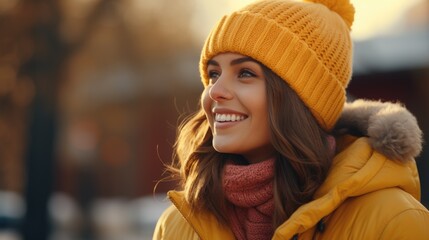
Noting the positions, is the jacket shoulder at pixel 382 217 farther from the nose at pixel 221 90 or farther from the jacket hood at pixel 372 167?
the nose at pixel 221 90

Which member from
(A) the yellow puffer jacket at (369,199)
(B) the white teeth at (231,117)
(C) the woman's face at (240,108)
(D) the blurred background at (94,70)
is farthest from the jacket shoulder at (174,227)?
(D) the blurred background at (94,70)

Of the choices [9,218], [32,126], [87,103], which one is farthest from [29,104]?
[87,103]

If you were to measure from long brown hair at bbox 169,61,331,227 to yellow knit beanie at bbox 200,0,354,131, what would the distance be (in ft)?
0.18

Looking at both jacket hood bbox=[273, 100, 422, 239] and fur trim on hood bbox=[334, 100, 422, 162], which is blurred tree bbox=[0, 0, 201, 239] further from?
jacket hood bbox=[273, 100, 422, 239]

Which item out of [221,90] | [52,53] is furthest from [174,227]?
[52,53]

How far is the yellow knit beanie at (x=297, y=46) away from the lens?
3.91 metres

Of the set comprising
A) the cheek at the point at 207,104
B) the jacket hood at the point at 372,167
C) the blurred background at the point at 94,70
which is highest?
the cheek at the point at 207,104

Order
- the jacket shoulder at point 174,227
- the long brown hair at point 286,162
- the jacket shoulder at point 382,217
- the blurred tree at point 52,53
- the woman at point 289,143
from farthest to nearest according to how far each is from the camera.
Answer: the blurred tree at point 52,53 < the jacket shoulder at point 174,227 < the long brown hair at point 286,162 < the woman at point 289,143 < the jacket shoulder at point 382,217

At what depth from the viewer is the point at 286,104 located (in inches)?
152

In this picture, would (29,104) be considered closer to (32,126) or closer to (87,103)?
(32,126)

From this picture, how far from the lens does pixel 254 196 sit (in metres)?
3.82

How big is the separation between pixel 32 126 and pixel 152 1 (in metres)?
2.57

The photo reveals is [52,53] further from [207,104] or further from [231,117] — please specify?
[231,117]

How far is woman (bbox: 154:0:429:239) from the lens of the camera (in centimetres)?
354
